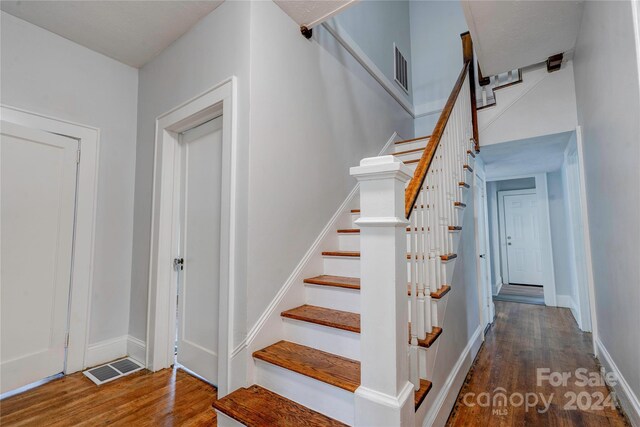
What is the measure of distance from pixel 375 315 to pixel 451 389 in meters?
1.13

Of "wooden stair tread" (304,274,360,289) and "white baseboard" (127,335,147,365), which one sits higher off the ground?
"wooden stair tread" (304,274,360,289)

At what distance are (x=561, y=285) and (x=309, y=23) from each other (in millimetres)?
4838

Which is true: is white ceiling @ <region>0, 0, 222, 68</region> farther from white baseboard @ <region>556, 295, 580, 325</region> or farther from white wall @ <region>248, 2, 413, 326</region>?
white baseboard @ <region>556, 295, 580, 325</region>

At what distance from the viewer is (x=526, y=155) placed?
3471 mm

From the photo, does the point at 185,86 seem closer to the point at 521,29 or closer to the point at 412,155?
the point at 412,155

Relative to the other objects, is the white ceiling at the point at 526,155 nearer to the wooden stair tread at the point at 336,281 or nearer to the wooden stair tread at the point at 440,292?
the wooden stair tread at the point at 440,292

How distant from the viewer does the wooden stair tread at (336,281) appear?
72.4 inches

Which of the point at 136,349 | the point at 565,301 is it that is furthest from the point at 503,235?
the point at 136,349

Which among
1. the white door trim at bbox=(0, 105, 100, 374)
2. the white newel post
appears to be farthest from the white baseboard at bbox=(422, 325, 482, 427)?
the white door trim at bbox=(0, 105, 100, 374)

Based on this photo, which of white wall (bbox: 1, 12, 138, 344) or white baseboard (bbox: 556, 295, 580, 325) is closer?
white wall (bbox: 1, 12, 138, 344)

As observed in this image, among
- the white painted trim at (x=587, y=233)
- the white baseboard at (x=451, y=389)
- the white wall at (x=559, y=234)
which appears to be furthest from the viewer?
the white wall at (x=559, y=234)

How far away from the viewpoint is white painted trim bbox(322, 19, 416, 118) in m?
2.52

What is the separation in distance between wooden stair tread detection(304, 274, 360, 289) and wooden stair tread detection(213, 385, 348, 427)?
69cm

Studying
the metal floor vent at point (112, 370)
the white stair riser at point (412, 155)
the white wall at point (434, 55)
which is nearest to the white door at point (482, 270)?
the white stair riser at point (412, 155)
